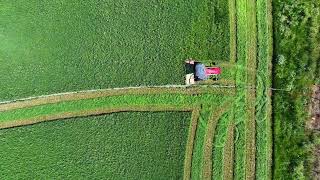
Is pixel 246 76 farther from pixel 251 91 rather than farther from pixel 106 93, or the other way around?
pixel 106 93

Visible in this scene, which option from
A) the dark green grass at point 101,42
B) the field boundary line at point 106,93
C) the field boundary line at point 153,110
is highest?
the dark green grass at point 101,42

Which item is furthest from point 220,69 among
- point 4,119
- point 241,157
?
point 4,119

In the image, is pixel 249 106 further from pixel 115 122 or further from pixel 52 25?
pixel 52 25

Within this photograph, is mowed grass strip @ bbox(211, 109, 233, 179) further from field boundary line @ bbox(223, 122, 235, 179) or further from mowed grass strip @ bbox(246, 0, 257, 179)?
mowed grass strip @ bbox(246, 0, 257, 179)

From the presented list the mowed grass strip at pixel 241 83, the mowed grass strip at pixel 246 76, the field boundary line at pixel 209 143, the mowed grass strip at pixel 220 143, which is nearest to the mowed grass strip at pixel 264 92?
the mowed grass strip at pixel 246 76

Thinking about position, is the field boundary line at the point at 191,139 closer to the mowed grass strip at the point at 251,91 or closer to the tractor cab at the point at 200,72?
the tractor cab at the point at 200,72

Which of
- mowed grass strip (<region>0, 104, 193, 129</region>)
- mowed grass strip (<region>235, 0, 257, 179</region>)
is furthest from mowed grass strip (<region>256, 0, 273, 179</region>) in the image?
mowed grass strip (<region>0, 104, 193, 129</region>)

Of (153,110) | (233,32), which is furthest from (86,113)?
(233,32)

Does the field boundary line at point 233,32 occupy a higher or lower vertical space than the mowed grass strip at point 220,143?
higher

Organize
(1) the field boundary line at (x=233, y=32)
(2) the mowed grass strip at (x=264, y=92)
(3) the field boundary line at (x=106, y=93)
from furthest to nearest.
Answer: (1) the field boundary line at (x=233, y=32) → (2) the mowed grass strip at (x=264, y=92) → (3) the field boundary line at (x=106, y=93)
